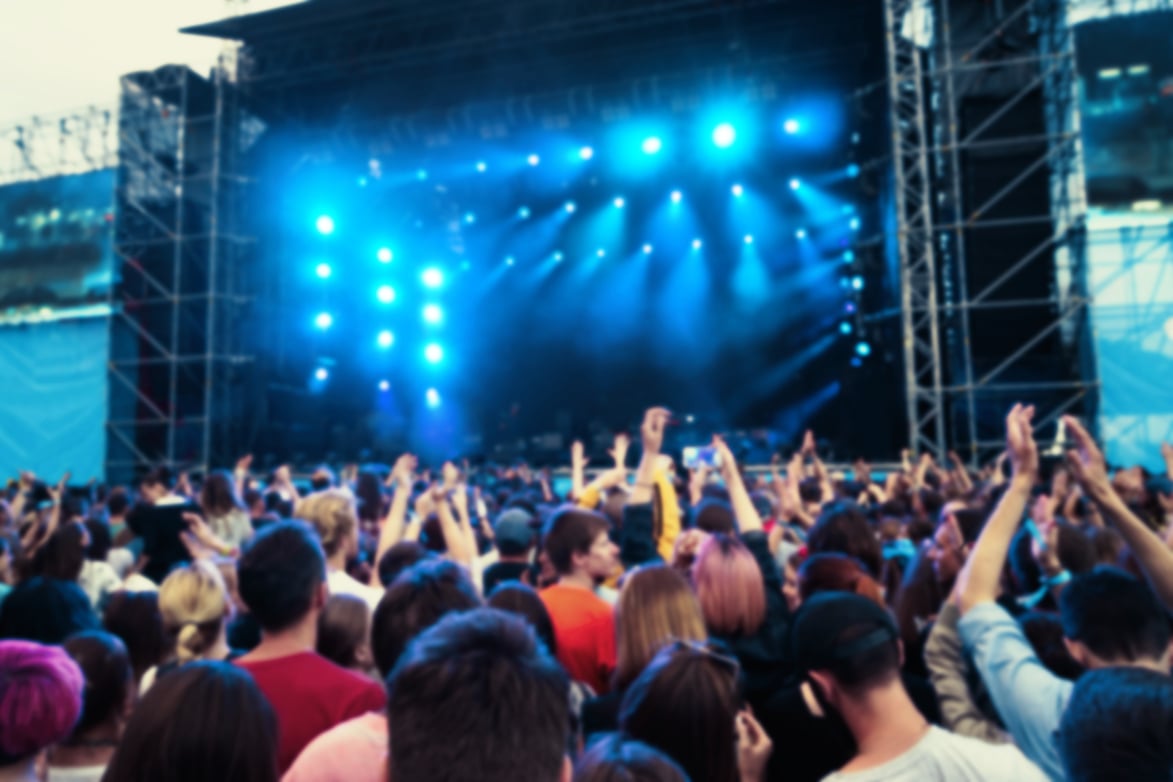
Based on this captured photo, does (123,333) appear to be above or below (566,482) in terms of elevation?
above

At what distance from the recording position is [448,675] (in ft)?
4.03

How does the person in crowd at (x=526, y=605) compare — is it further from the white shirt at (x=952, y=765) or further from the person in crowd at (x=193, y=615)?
the white shirt at (x=952, y=765)

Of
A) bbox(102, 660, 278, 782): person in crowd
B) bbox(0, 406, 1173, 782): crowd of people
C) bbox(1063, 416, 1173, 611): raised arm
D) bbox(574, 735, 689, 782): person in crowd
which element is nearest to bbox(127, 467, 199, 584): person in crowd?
bbox(0, 406, 1173, 782): crowd of people

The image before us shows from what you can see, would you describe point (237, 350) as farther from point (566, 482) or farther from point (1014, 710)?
point (1014, 710)

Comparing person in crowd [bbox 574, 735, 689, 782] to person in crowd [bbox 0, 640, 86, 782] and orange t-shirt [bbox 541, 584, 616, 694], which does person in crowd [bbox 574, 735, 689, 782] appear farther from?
orange t-shirt [bbox 541, 584, 616, 694]

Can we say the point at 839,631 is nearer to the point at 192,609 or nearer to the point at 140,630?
the point at 192,609

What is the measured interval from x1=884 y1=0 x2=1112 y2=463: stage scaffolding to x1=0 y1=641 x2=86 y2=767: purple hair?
12.7m

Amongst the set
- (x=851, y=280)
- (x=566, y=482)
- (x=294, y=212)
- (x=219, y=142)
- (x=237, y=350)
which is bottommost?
(x=566, y=482)

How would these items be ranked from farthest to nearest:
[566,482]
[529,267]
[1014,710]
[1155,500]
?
1. [529,267]
2. [566,482]
3. [1155,500]
4. [1014,710]

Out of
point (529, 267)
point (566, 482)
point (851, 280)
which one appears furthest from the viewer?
point (529, 267)

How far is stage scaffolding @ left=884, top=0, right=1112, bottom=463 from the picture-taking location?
13.1 m

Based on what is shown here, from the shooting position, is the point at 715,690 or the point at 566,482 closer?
the point at 715,690

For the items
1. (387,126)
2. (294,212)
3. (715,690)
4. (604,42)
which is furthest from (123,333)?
(715,690)

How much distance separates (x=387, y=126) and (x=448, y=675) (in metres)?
17.9
